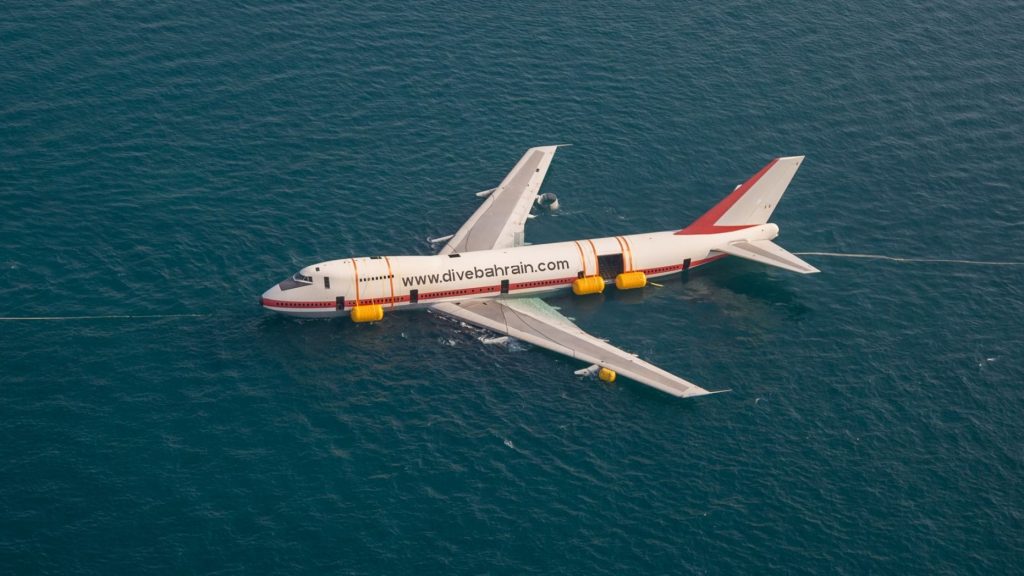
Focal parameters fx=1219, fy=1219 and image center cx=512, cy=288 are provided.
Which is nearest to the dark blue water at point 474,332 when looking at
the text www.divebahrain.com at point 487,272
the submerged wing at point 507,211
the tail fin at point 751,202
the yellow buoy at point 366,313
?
the yellow buoy at point 366,313

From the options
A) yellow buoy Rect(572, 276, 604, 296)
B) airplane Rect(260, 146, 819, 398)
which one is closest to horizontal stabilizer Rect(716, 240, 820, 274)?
airplane Rect(260, 146, 819, 398)

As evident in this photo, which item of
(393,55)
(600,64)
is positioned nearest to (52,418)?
(393,55)

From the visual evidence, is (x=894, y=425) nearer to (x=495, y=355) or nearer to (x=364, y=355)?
(x=495, y=355)

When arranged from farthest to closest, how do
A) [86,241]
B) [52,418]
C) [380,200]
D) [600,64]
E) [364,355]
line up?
[600,64]
[380,200]
[86,241]
[364,355]
[52,418]

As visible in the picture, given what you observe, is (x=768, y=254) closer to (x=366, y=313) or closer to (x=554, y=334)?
(x=554, y=334)

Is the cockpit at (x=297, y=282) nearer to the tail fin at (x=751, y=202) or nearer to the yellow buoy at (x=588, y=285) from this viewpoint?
the yellow buoy at (x=588, y=285)

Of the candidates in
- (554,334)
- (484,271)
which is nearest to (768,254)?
(554,334)
